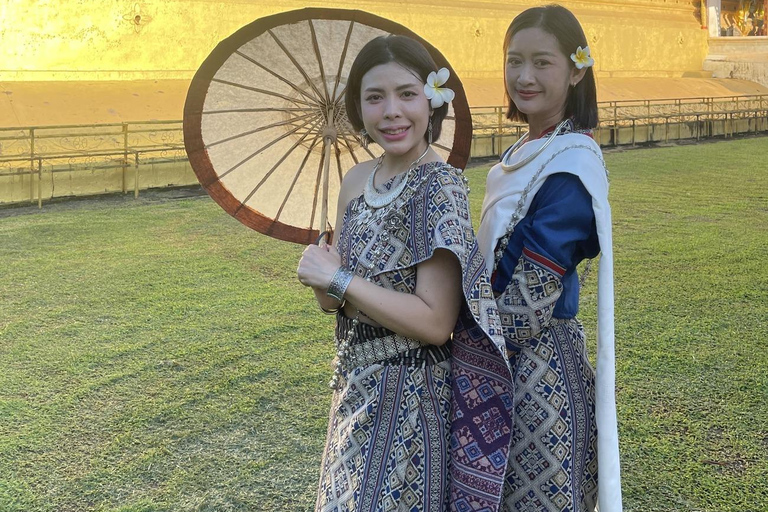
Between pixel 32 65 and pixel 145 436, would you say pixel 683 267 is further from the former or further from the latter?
pixel 32 65

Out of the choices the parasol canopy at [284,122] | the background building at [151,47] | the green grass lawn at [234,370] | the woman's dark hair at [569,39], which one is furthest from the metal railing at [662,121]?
the woman's dark hair at [569,39]

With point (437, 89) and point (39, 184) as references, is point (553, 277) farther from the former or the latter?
point (39, 184)

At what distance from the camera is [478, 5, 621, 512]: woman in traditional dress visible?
131 cm

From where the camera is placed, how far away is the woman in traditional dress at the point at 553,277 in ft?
4.30

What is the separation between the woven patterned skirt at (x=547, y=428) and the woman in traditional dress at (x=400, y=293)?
0.49 ft

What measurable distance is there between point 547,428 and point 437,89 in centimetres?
62

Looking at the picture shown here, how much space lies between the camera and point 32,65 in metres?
9.02

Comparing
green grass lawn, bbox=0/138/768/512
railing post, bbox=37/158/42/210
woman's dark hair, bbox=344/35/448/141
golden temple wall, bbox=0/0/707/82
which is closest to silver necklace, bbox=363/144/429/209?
woman's dark hair, bbox=344/35/448/141

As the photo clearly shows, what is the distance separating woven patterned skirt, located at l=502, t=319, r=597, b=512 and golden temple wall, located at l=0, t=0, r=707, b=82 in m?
9.07

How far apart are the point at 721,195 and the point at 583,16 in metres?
8.32

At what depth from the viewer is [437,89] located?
130cm

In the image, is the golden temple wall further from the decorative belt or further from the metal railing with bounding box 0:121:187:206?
the decorative belt

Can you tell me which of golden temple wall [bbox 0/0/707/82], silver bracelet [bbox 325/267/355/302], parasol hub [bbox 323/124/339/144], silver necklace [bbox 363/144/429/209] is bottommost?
silver bracelet [bbox 325/267/355/302]

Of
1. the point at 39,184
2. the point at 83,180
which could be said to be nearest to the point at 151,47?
the point at 83,180
